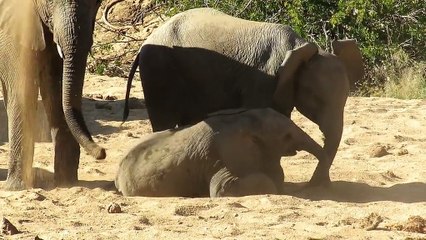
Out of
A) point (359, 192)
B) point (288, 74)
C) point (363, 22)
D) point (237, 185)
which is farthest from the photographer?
point (363, 22)

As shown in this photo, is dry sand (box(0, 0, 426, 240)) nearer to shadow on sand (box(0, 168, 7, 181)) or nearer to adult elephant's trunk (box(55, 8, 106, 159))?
shadow on sand (box(0, 168, 7, 181))

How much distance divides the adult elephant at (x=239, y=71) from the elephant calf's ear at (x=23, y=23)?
1269mm

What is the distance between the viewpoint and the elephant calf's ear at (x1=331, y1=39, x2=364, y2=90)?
912cm

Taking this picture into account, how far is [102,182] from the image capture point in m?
8.78

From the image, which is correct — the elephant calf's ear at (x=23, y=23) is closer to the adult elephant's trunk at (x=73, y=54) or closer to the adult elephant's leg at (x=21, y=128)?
the adult elephant's leg at (x=21, y=128)

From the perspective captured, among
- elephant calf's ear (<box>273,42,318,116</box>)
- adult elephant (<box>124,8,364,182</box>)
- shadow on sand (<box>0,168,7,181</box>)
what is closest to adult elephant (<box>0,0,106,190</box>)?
shadow on sand (<box>0,168,7,181</box>)

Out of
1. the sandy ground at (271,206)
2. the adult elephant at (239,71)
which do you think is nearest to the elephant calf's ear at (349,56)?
the adult elephant at (239,71)

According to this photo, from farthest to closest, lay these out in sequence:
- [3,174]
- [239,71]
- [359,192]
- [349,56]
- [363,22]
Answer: [363,22]
[3,174]
[349,56]
[239,71]
[359,192]

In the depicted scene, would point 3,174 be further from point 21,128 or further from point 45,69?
point 45,69

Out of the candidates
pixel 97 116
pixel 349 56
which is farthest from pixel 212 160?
pixel 97 116

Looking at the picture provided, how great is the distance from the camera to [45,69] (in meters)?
8.42

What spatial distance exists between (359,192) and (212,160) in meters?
1.33

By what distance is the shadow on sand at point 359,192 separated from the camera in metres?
8.02

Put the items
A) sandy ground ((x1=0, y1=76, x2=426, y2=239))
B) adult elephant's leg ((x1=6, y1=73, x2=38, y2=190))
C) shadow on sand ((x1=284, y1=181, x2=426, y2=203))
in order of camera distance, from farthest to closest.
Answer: adult elephant's leg ((x1=6, y1=73, x2=38, y2=190))
shadow on sand ((x1=284, y1=181, x2=426, y2=203))
sandy ground ((x1=0, y1=76, x2=426, y2=239))
